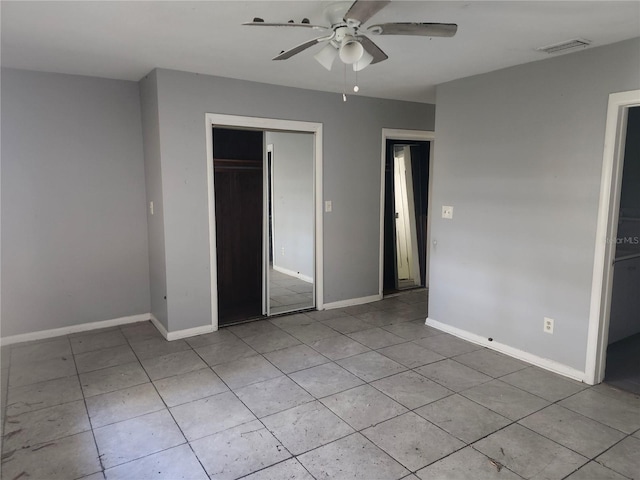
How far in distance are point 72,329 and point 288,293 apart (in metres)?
2.31

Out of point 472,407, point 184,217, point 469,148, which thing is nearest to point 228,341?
point 184,217

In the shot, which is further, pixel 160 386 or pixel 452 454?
pixel 160 386

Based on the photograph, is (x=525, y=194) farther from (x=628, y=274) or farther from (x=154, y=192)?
(x=154, y=192)

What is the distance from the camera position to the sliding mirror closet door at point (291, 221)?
4.90 m

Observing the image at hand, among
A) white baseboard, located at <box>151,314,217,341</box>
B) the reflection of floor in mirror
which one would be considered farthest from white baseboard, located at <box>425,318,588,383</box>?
white baseboard, located at <box>151,314,217,341</box>

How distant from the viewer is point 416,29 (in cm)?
195

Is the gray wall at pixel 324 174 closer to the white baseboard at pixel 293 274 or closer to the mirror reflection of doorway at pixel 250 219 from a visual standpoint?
the mirror reflection of doorway at pixel 250 219

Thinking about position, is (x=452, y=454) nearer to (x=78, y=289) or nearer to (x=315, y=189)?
(x=315, y=189)

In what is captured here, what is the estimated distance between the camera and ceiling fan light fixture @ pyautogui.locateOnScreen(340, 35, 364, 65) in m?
2.08

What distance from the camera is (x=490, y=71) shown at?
3.43 m

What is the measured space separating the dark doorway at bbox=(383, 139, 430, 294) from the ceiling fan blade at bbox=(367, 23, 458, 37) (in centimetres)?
324

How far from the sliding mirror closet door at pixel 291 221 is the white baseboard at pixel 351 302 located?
0.68 feet

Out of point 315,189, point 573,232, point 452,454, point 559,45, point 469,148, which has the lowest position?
point 452,454

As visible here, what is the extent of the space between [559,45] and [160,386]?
3.61 m
